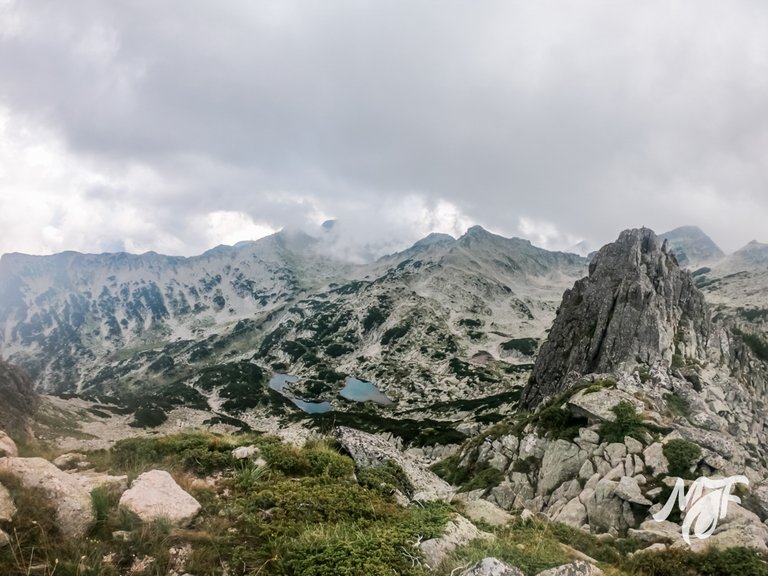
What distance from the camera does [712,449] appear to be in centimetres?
1834

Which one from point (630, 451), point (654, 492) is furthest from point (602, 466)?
point (654, 492)

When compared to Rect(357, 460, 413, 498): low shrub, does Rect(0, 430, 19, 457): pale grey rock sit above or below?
above

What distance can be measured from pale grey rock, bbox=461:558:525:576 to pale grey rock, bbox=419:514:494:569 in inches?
35.9

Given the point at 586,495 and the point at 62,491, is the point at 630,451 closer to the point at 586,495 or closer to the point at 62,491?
the point at 586,495

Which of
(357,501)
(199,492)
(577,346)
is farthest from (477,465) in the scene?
(577,346)

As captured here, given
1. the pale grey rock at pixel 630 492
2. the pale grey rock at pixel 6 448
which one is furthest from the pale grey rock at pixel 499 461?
the pale grey rock at pixel 6 448

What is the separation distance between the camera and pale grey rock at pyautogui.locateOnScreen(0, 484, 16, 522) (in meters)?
6.30

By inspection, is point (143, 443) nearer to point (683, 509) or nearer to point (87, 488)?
point (87, 488)

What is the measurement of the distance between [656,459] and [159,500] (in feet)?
61.3

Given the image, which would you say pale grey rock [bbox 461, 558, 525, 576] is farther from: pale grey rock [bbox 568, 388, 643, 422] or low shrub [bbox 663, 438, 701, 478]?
pale grey rock [bbox 568, 388, 643, 422]

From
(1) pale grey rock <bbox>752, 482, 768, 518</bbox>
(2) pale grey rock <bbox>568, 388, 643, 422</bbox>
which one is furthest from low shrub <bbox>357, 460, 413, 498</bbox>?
(2) pale grey rock <bbox>568, 388, 643, 422</bbox>

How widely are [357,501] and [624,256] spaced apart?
275 feet

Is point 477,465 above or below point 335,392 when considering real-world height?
above

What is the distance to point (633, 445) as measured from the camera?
737 inches
